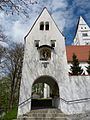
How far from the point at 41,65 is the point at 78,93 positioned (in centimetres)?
398

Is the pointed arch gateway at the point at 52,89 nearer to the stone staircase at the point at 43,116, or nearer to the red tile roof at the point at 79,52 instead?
the stone staircase at the point at 43,116

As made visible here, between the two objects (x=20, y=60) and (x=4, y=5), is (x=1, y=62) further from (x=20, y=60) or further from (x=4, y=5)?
(x=4, y=5)

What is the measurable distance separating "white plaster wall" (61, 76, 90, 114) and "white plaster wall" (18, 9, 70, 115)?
51 cm

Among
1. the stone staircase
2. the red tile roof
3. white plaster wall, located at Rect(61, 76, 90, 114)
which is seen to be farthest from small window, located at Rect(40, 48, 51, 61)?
the red tile roof

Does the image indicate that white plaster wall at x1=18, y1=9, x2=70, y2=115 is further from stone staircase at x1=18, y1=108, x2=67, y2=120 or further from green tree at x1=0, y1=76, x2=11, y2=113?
green tree at x1=0, y1=76, x2=11, y2=113

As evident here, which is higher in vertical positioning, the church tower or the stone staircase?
the church tower

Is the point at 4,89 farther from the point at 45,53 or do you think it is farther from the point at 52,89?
the point at 45,53

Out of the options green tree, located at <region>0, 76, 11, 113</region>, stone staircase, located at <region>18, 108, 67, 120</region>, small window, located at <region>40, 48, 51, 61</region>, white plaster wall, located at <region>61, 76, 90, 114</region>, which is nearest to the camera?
stone staircase, located at <region>18, 108, 67, 120</region>

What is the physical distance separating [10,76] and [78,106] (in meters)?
12.0

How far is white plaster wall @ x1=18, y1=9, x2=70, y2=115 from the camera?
9.47 meters

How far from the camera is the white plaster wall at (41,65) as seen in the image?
373 inches

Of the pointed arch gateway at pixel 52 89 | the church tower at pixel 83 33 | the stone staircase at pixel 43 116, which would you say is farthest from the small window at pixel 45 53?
the church tower at pixel 83 33

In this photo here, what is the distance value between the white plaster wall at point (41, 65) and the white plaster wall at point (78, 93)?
20.1 inches

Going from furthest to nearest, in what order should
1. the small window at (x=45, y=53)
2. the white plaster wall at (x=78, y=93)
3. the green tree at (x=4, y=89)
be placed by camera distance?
the green tree at (x=4, y=89), the small window at (x=45, y=53), the white plaster wall at (x=78, y=93)
